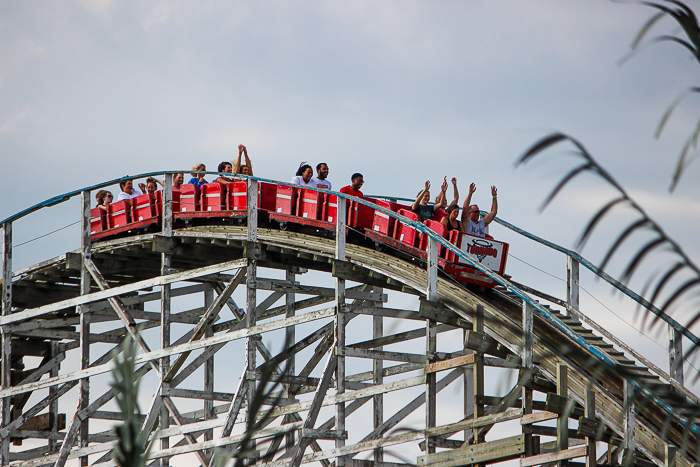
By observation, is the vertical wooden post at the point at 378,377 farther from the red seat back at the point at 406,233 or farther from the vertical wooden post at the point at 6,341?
the vertical wooden post at the point at 6,341

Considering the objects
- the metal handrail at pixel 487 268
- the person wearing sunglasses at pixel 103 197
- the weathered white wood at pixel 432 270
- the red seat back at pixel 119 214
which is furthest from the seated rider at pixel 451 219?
the person wearing sunglasses at pixel 103 197

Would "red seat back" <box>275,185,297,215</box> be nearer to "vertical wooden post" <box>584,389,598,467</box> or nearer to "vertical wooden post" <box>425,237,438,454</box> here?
"vertical wooden post" <box>425,237,438,454</box>

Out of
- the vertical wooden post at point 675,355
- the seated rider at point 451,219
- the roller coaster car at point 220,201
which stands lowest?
the vertical wooden post at point 675,355

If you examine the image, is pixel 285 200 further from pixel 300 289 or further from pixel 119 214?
pixel 119 214

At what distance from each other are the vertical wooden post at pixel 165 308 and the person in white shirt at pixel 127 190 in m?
1.56

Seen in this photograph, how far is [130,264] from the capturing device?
1895 cm

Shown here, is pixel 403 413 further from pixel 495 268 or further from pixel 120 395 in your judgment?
pixel 120 395

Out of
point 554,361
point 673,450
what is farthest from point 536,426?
point 673,450

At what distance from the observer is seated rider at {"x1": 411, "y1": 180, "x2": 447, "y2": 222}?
52.0 ft

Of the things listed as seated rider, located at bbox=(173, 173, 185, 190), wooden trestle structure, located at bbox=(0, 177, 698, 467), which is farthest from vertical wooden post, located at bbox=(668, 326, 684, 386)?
seated rider, located at bbox=(173, 173, 185, 190)

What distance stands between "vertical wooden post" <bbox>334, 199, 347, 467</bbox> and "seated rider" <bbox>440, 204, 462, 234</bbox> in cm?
170

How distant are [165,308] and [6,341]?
4401 millimetres

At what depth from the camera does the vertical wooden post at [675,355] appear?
1386 centimetres

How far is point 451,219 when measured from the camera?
15.4 meters
